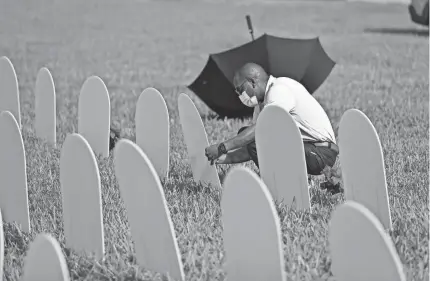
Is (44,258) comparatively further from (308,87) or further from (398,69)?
(398,69)

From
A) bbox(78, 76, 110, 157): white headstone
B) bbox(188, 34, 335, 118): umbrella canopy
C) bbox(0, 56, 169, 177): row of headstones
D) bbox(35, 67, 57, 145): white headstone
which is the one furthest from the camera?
bbox(188, 34, 335, 118): umbrella canopy

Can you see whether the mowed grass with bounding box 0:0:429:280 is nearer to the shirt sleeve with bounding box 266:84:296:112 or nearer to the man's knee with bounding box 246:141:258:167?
the man's knee with bounding box 246:141:258:167

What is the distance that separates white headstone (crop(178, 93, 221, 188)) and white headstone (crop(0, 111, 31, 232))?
1185 mm

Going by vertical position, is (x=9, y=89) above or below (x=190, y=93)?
above

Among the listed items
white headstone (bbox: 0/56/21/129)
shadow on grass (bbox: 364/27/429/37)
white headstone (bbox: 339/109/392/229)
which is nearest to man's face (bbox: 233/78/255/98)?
white headstone (bbox: 339/109/392/229)

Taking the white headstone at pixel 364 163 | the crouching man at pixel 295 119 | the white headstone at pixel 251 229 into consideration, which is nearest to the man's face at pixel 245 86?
the crouching man at pixel 295 119

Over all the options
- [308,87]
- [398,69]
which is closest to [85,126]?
[308,87]

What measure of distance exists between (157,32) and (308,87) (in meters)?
10.6

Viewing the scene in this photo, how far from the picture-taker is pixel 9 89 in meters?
6.63

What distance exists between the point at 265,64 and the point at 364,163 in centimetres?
311

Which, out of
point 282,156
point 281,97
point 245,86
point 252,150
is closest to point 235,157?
point 252,150

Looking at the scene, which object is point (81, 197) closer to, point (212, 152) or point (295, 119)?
point (212, 152)

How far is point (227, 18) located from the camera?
68.4ft

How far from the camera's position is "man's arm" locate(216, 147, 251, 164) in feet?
16.3
